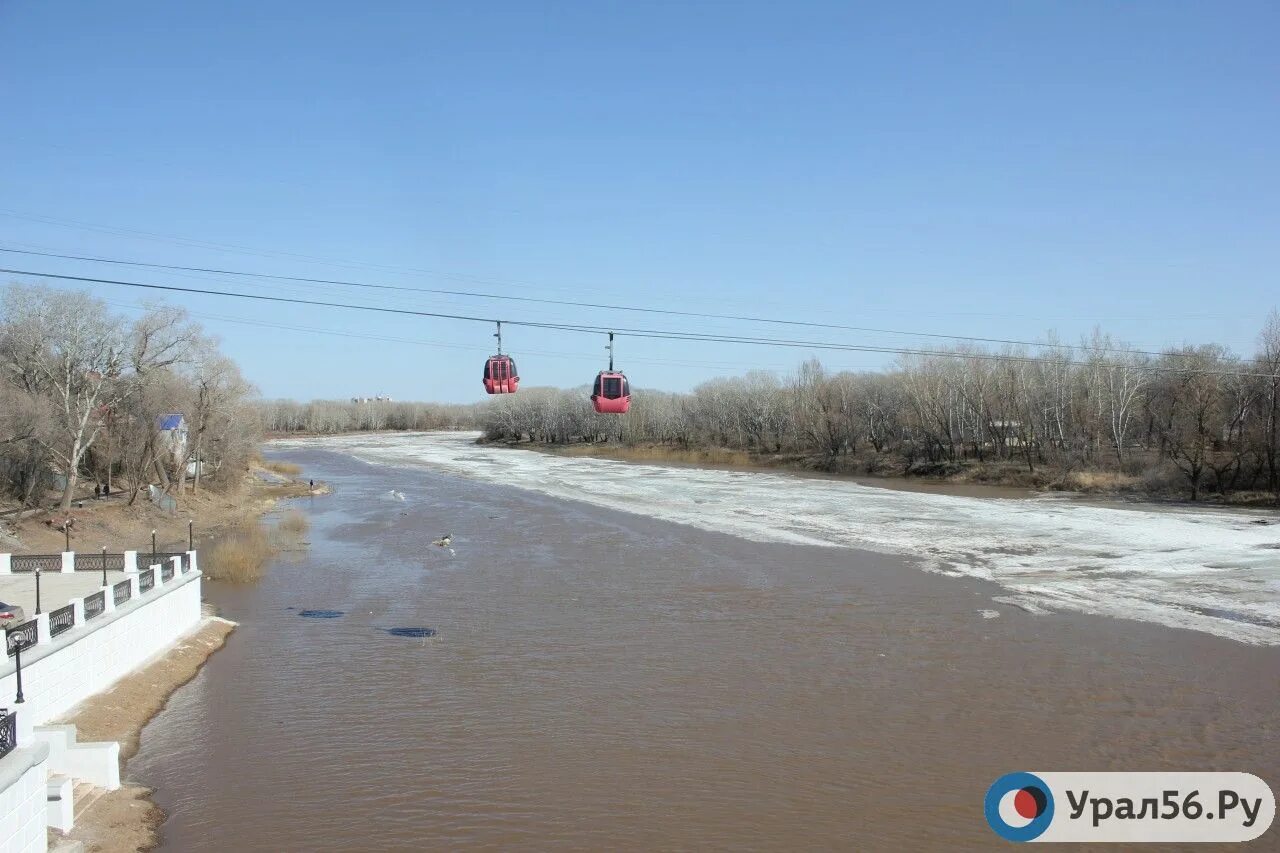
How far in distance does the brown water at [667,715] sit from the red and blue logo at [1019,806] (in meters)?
0.31

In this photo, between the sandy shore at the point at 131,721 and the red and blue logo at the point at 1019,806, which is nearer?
the sandy shore at the point at 131,721

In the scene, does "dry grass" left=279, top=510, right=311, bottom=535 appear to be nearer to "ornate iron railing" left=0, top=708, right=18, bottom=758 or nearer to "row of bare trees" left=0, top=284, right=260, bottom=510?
"row of bare trees" left=0, top=284, right=260, bottom=510

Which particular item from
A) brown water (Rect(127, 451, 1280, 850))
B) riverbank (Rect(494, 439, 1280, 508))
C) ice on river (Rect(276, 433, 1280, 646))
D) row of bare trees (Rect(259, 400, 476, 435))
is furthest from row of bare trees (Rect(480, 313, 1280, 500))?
row of bare trees (Rect(259, 400, 476, 435))

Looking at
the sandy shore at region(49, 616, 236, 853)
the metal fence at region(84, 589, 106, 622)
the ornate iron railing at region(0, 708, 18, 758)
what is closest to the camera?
the ornate iron railing at region(0, 708, 18, 758)

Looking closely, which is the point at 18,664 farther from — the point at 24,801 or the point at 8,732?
the point at 24,801

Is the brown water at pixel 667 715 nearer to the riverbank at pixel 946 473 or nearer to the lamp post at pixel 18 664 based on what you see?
the lamp post at pixel 18 664

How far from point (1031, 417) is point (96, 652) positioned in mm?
52291

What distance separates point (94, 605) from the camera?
552 inches

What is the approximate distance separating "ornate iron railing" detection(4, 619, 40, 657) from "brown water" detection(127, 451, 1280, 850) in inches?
78.3

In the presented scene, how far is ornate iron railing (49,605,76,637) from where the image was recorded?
41.2 ft

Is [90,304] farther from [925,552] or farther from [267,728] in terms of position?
[925,552]

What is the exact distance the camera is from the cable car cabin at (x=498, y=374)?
70.8 feet

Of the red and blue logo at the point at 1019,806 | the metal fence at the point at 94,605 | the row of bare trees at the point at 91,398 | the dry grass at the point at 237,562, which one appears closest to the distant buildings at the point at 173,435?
the row of bare trees at the point at 91,398

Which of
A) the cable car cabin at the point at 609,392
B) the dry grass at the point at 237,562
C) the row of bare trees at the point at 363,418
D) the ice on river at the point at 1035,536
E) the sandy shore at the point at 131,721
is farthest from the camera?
the row of bare trees at the point at 363,418
